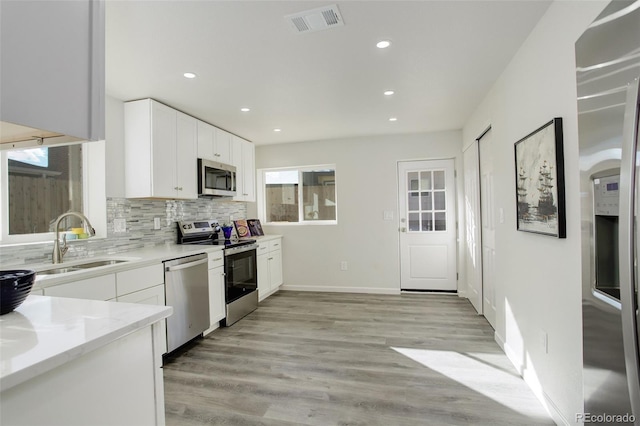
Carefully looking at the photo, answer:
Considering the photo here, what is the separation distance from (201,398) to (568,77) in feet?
9.52

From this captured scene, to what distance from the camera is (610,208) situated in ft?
3.67

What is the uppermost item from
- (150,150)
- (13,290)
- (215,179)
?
(150,150)

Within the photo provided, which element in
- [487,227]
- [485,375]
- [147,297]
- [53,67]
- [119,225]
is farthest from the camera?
[487,227]

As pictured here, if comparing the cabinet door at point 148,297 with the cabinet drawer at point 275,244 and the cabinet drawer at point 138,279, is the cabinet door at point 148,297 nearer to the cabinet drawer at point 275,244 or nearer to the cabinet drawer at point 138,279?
the cabinet drawer at point 138,279

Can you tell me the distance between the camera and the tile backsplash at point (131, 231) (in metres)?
2.26

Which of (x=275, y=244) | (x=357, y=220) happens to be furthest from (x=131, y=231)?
(x=357, y=220)

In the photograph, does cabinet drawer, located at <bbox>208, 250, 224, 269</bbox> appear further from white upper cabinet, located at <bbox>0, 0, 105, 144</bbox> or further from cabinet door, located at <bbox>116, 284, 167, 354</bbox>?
white upper cabinet, located at <bbox>0, 0, 105, 144</bbox>

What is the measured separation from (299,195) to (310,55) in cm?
302

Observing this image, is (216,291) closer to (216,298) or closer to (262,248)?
(216,298)

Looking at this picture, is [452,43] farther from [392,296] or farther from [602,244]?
[392,296]

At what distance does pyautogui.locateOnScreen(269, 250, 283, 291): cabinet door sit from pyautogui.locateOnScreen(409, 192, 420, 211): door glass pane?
2180 millimetres

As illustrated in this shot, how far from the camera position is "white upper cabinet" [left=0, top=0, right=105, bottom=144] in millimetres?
600

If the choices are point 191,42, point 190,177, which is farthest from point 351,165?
point 191,42

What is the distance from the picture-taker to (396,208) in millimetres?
4684
